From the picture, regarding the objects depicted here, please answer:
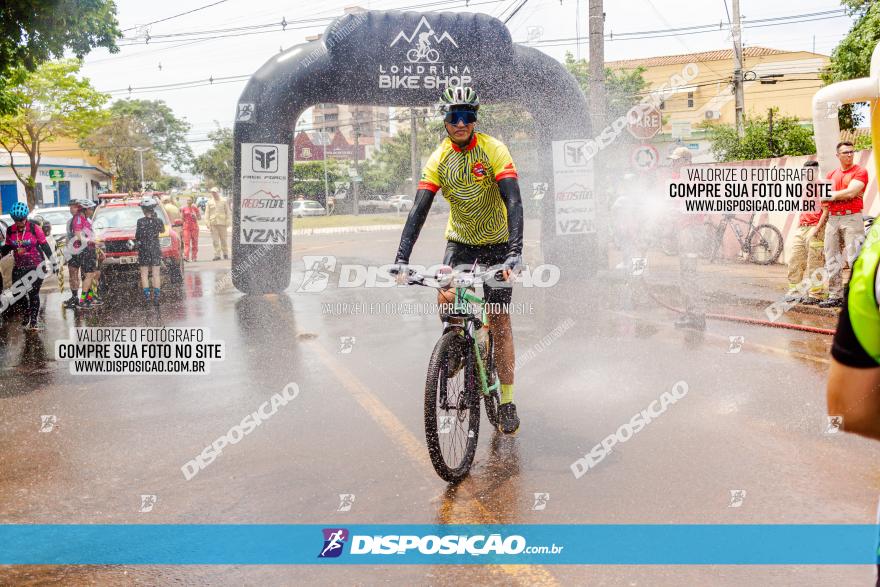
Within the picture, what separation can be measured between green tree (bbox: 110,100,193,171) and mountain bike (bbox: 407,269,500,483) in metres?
68.7

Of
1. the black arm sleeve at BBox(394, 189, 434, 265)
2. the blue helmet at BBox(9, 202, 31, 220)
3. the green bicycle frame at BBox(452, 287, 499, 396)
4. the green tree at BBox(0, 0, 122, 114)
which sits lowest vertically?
the green bicycle frame at BBox(452, 287, 499, 396)

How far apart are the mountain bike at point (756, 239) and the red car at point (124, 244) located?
452 inches

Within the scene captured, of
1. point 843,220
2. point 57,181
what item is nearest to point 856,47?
point 843,220

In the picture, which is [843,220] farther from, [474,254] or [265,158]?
[265,158]

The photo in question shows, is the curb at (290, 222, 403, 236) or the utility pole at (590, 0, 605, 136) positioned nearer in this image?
the utility pole at (590, 0, 605, 136)

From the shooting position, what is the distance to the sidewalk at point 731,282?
11.9 m

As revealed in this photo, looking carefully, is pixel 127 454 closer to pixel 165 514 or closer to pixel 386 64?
pixel 165 514

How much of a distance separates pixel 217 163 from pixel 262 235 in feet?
177

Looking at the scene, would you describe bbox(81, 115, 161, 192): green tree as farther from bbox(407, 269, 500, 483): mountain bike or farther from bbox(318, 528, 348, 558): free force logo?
bbox(318, 528, 348, 558): free force logo

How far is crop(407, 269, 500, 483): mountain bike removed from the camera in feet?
15.2

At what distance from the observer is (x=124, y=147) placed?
189ft

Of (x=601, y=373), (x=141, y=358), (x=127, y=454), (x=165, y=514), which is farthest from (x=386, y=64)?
(x=165, y=514)

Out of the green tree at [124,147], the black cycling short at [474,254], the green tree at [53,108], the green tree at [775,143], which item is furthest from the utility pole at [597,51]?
the green tree at [124,147]

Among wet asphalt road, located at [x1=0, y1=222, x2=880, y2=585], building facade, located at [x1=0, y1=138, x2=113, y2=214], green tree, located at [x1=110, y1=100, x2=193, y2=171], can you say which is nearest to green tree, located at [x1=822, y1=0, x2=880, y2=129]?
wet asphalt road, located at [x1=0, y1=222, x2=880, y2=585]
